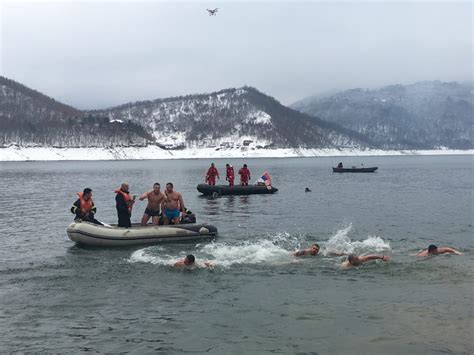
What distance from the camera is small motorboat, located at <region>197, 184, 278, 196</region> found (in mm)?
36438

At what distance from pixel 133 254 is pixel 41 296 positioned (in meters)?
4.41

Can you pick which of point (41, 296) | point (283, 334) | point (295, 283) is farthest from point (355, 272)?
point (41, 296)

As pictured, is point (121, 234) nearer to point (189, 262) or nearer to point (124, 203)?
point (124, 203)

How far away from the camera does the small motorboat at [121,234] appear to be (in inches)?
670

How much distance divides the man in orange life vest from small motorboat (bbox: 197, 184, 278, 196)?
18.7m

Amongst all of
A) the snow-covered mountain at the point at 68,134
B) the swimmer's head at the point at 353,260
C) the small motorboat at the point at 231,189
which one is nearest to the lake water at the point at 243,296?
the swimmer's head at the point at 353,260

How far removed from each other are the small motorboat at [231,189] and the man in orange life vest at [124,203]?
734 inches

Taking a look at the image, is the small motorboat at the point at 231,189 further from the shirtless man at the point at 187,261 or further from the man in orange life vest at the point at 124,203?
Answer: the shirtless man at the point at 187,261

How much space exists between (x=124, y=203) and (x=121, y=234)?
112cm

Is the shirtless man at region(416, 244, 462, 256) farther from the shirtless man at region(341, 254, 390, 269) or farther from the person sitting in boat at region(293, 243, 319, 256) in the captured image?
the person sitting in boat at region(293, 243, 319, 256)

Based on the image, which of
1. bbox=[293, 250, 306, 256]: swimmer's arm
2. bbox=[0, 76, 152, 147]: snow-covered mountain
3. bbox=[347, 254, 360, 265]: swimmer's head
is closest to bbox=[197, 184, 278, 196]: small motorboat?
bbox=[293, 250, 306, 256]: swimmer's arm

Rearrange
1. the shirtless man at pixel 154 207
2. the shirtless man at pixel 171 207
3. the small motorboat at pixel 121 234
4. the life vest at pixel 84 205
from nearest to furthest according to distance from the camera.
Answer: the small motorboat at pixel 121 234 < the life vest at pixel 84 205 < the shirtless man at pixel 154 207 < the shirtless man at pixel 171 207

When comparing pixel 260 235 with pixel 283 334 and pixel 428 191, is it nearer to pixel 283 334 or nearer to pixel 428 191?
pixel 283 334

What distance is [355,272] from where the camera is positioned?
1395 cm
